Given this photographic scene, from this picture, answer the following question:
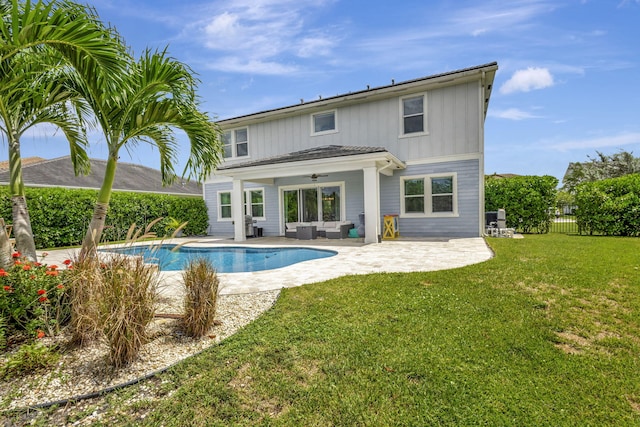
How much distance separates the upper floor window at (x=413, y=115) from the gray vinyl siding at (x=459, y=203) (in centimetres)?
160

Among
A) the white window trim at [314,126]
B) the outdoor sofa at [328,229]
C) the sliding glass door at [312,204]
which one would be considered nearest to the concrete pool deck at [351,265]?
the outdoor sofa at [328,229]

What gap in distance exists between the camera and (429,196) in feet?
42.8

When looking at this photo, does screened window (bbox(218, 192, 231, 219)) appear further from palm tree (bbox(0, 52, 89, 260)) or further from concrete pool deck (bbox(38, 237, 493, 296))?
palm tree (bbox(0, 52, 89, 260))

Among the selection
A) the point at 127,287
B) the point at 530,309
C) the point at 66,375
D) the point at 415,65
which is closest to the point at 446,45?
the point at 415,65

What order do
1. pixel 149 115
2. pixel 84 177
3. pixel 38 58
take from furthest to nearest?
pixel 84 177 → pixel 149 115 → pixel 38 58

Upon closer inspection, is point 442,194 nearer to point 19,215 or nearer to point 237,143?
point 237,143

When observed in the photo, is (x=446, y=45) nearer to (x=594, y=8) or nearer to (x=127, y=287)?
(x=594, y=8)

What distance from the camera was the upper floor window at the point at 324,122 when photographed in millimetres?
14960

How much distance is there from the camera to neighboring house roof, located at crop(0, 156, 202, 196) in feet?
57.7


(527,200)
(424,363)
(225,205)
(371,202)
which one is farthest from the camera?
(225,205)

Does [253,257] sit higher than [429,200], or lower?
lower

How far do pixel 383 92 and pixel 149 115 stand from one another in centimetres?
1044

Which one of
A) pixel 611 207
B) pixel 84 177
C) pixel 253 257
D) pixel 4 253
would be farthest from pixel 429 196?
pixel 84 177

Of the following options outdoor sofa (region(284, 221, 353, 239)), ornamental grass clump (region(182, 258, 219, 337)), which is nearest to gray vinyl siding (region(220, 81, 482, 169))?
outdoor sofa (region(284, 221, 353, 239))
